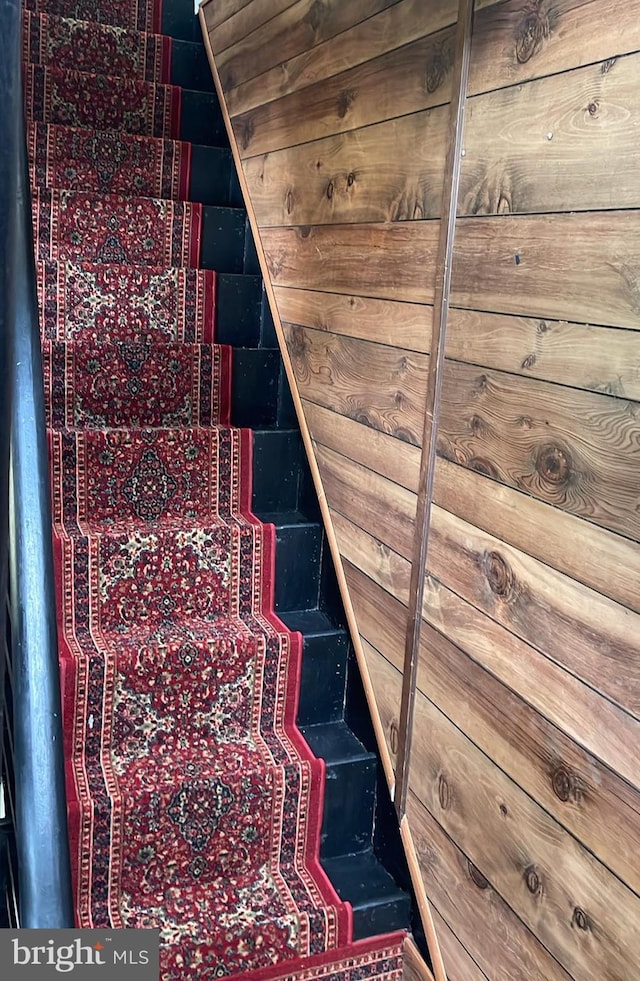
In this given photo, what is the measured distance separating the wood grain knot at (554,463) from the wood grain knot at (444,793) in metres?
0.70

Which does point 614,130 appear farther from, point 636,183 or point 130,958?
point 130,958

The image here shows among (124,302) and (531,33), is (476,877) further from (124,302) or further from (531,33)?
(124,302)

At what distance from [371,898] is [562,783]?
77 centimetres

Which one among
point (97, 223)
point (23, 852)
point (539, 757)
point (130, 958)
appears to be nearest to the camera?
point (23, 852)

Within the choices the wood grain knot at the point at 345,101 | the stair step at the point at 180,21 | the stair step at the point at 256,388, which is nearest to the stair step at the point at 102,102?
the stair step at the point at 180,21

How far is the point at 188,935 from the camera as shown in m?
1.76

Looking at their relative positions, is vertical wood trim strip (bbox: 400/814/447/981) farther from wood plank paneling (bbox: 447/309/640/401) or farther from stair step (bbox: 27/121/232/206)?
stair step (bbox: 27/121/232/206)

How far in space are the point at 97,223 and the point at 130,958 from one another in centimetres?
205

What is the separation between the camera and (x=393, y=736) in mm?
1914

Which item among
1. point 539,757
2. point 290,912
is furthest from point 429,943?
point 539,757

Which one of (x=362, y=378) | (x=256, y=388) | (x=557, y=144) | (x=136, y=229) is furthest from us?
(x=136, y=229)

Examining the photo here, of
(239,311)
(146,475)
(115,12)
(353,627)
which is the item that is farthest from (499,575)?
(115,12)

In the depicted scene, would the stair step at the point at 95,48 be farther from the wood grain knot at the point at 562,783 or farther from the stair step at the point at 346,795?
the wood grain knot at the point at 562,783
